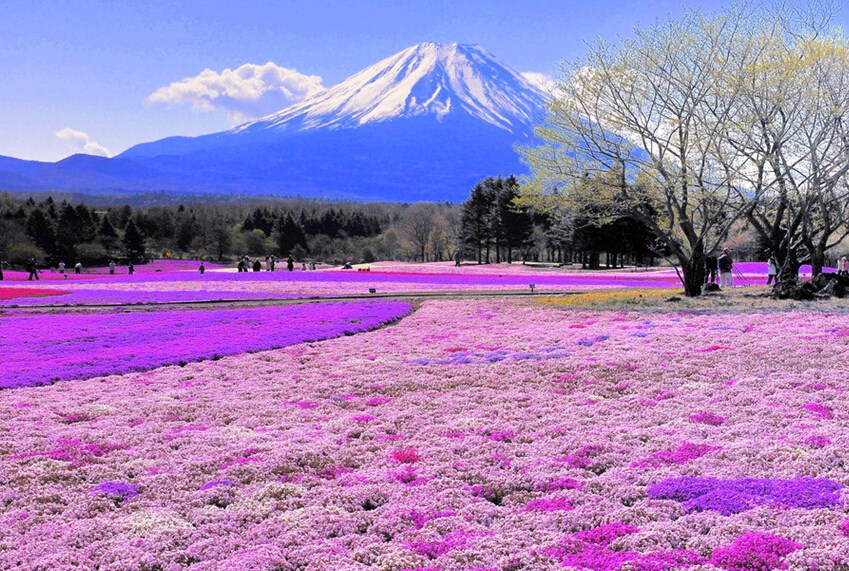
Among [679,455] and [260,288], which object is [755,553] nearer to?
[679,455]

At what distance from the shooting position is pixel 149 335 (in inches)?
837

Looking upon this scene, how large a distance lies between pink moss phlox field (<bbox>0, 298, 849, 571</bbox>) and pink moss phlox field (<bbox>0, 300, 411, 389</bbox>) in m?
1.60

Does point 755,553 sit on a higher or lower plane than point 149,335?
lower

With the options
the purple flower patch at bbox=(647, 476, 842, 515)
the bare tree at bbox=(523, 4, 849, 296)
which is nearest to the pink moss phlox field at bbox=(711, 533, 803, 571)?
the purple flower patch at bbox=(647, 476, 842, 515)

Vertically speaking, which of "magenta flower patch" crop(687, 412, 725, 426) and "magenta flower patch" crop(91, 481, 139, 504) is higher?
"magenta flower patch" crop(687, 412, 725, 426)

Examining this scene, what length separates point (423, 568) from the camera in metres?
5.67

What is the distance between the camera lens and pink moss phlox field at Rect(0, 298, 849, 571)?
237 inches

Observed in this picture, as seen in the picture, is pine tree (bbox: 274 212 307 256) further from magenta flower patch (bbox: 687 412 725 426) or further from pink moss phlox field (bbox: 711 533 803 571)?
pink moss phlox field (bbox: 711 533 803 571)

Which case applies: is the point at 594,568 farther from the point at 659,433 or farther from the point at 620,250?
the point at 620,250

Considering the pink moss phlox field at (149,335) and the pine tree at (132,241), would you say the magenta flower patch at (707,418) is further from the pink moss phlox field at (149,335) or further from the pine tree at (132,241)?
the pine tree at (132,241)

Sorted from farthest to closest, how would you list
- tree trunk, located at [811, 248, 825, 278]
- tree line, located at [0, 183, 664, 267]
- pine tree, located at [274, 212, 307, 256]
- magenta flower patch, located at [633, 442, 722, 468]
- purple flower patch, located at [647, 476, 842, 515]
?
1. pine tree, located at [274, 212, 307, 256]
2. tree line, located at [0, 183, 664, 267]
3. tree trunk, located at [811, 248, 825, 278]
4. magenta flower patch, located at [633, 442, 722, 468]
5. purple flower patch, located at [647, 476, 842, 515]

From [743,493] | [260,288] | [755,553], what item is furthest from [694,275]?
[755,553]

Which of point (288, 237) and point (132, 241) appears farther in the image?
point (288, 237)

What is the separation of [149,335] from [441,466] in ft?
51.3
